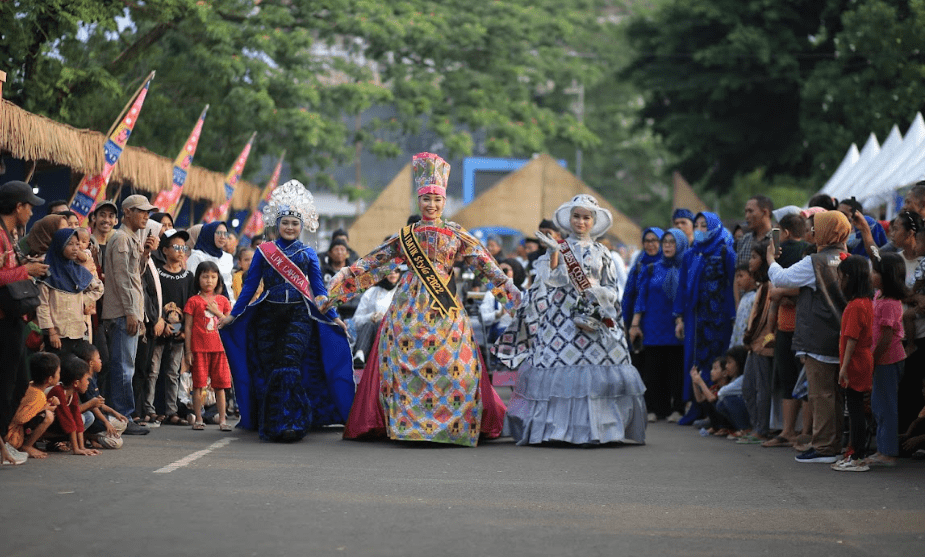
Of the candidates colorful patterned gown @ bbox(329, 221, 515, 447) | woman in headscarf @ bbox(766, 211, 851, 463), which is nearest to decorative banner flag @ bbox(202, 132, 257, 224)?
colorful patterned gown @ bbox(329, 221, 515, 447)

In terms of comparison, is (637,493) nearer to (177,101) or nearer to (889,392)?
(889,392)

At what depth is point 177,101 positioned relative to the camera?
26297mm

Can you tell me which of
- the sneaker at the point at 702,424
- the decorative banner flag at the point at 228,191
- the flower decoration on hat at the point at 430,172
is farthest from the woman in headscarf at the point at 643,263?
the decorative banner flag at the point at 228,191

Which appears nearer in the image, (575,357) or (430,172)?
(430,172)

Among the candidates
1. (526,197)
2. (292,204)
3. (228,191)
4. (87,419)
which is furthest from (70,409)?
(526,197)

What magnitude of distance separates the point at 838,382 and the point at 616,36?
34.9 metres

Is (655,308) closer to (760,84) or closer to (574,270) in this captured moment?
(574,270)

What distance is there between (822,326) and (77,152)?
900 centimetres

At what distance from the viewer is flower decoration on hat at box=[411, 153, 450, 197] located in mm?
12352

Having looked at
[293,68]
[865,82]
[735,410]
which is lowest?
[735,410]

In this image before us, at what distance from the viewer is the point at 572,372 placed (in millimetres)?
12500

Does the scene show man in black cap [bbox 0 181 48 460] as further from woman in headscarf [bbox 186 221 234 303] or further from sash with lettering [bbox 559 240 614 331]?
woman in headscarf [bbox 186 221 234 303]

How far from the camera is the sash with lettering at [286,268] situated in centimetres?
1280

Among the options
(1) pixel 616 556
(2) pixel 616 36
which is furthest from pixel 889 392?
(2) pixel 616 36
